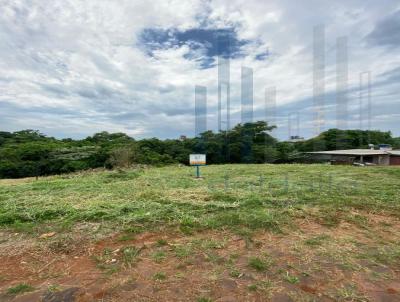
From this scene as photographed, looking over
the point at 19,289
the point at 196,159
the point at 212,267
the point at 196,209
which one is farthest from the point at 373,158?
the point at 19,289

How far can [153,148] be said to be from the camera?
23453mm

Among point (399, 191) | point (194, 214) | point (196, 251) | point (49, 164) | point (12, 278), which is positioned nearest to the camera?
point (12, 278)

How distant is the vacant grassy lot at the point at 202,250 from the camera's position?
1.83 meters

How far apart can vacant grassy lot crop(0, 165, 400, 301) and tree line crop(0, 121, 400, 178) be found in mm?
11234

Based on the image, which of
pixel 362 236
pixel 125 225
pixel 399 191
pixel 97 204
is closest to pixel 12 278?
pixel 125 225

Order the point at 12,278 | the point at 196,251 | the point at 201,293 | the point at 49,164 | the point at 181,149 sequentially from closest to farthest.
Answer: the point at 201,293 → the point at 12,278 → the point at 196,251 → the point at 49,164 → the point at 181,149

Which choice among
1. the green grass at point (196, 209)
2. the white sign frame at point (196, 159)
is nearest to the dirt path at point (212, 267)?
the green grass at point (196, 209)

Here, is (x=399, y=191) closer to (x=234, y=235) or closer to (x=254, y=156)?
(x=234, y=235)

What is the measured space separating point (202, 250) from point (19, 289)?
1661mm

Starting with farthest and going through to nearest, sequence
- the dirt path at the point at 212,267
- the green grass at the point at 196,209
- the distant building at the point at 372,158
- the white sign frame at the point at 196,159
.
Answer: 1. the distant building at the point at 372,158
2. the white sign frame at the point at 196,159
3. the green grass at the point at 196,209
4. the dirt path at the point at 212,267

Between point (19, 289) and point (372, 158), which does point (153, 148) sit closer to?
point (372, 158)

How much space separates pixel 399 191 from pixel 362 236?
11.3 feet

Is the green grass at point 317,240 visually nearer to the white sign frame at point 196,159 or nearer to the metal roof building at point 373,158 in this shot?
the white sign frame at point 196,159

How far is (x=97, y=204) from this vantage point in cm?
408
